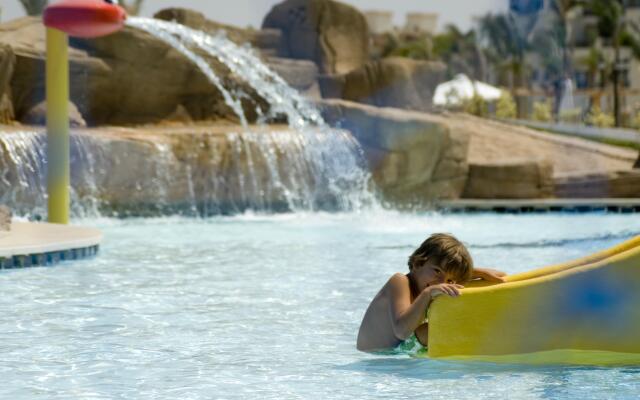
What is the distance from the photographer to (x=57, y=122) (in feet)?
34.2

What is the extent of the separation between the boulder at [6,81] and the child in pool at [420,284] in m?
Answer: 11.4

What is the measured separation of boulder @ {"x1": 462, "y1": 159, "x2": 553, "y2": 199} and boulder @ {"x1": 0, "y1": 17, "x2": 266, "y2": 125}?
3991 millimetres

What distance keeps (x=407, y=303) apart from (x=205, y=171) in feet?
31.8

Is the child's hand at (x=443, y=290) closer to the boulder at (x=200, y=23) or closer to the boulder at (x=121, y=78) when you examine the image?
the boulder at (x=121, y=78)

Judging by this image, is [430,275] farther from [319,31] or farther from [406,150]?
[319,31]

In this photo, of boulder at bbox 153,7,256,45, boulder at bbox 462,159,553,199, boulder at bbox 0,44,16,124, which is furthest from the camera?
boulder at bbox 153,7,256,45

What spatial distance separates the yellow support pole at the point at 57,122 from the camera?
10.4m

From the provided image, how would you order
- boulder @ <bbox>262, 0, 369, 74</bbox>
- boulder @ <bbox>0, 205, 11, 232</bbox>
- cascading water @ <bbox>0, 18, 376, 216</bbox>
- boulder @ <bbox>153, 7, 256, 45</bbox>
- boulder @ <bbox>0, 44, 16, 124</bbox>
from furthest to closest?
1. boulder @ <bbox>262, 0, 369, 74</bbox>
2. boulder @ <bbox>153, 7, 256, 45</bbox>
3. boulder @ <bbox>0, 44, 16, 124</bbox>
4. cascading water @ <bbox>0, 18, 376, 216</bbox>
5. boulder @ <bbox>0, 205, 11, 232</bbox>

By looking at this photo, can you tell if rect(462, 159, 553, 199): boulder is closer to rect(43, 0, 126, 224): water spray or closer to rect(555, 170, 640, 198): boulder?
rect(555, 170, 640, 198): boulder

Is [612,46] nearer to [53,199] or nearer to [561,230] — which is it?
[561,230]

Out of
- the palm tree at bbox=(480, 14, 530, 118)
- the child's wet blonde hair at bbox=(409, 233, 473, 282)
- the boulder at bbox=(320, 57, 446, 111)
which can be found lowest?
the child's wet blonde hair at bbox=(409, 233, 473, 282)

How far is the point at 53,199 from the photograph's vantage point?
10453 mm

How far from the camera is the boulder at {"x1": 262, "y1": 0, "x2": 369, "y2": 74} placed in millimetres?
21688

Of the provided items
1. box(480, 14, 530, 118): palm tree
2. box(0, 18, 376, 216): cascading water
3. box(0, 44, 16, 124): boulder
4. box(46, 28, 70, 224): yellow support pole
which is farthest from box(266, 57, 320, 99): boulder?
box(480, 14, 530, 118): palm tree
